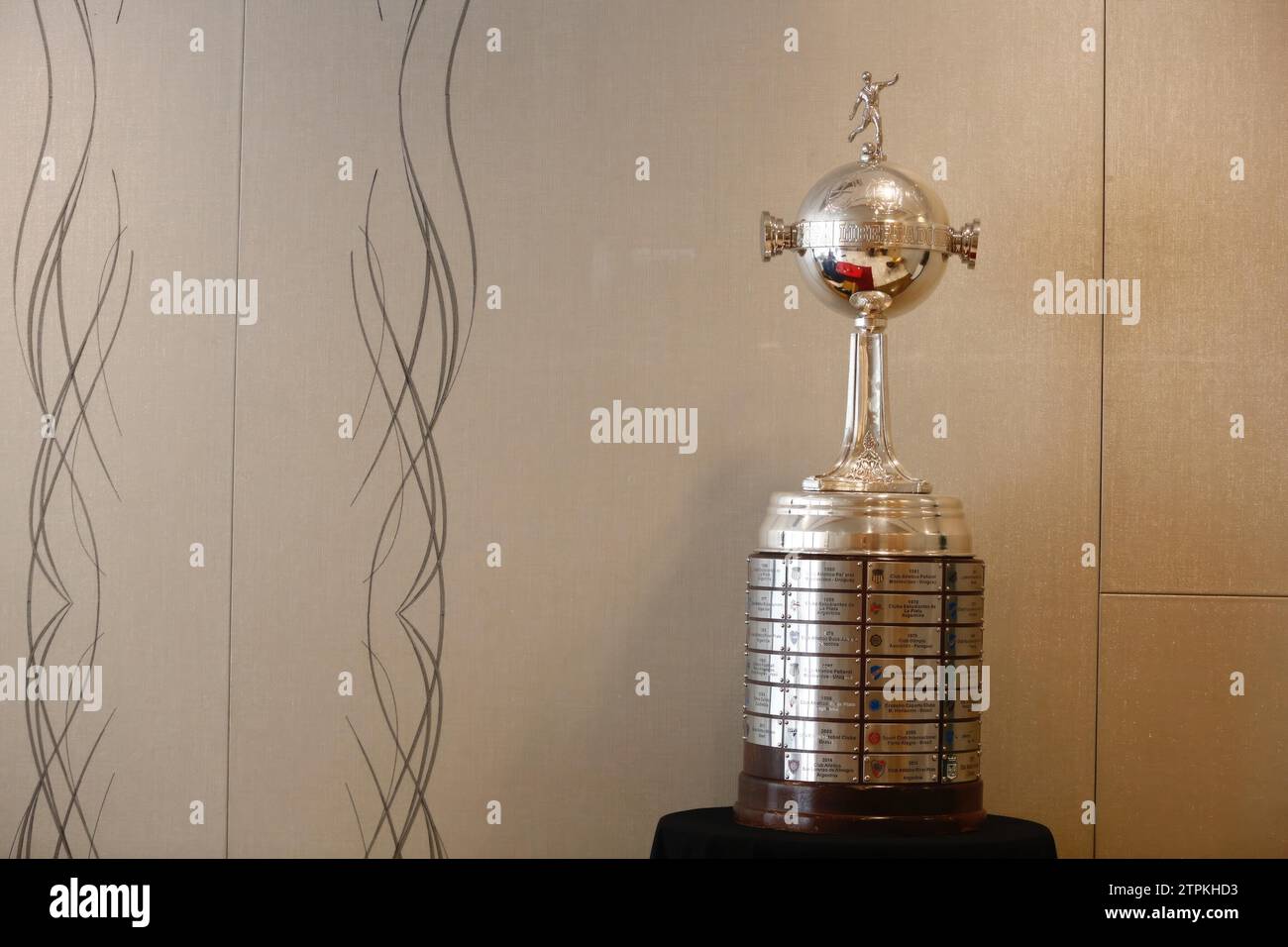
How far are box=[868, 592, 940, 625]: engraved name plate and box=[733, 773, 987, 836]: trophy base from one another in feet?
0.69

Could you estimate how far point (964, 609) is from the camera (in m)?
1.70

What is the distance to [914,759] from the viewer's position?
64.9 inches

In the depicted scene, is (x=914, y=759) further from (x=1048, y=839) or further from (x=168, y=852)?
(x=168, y=852)

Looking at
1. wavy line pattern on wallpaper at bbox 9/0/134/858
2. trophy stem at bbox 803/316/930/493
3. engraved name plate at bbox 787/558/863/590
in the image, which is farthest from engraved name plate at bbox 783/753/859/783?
wavy line pattern on wallpaper at bbox 9/0/134/858

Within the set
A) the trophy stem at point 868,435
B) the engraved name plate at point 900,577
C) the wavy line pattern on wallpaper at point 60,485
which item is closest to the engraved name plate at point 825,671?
the engraved name plate at point 900,577

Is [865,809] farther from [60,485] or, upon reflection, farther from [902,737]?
[60,485]

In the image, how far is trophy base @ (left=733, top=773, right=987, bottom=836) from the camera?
1633 millimetres

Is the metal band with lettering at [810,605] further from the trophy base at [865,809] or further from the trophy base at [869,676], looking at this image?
the trophy base at [865,809]

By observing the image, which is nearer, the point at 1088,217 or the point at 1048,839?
the point at 1048,839

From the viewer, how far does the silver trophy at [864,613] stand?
1.64 metres

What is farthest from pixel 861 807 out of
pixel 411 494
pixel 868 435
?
pixel 411 494
